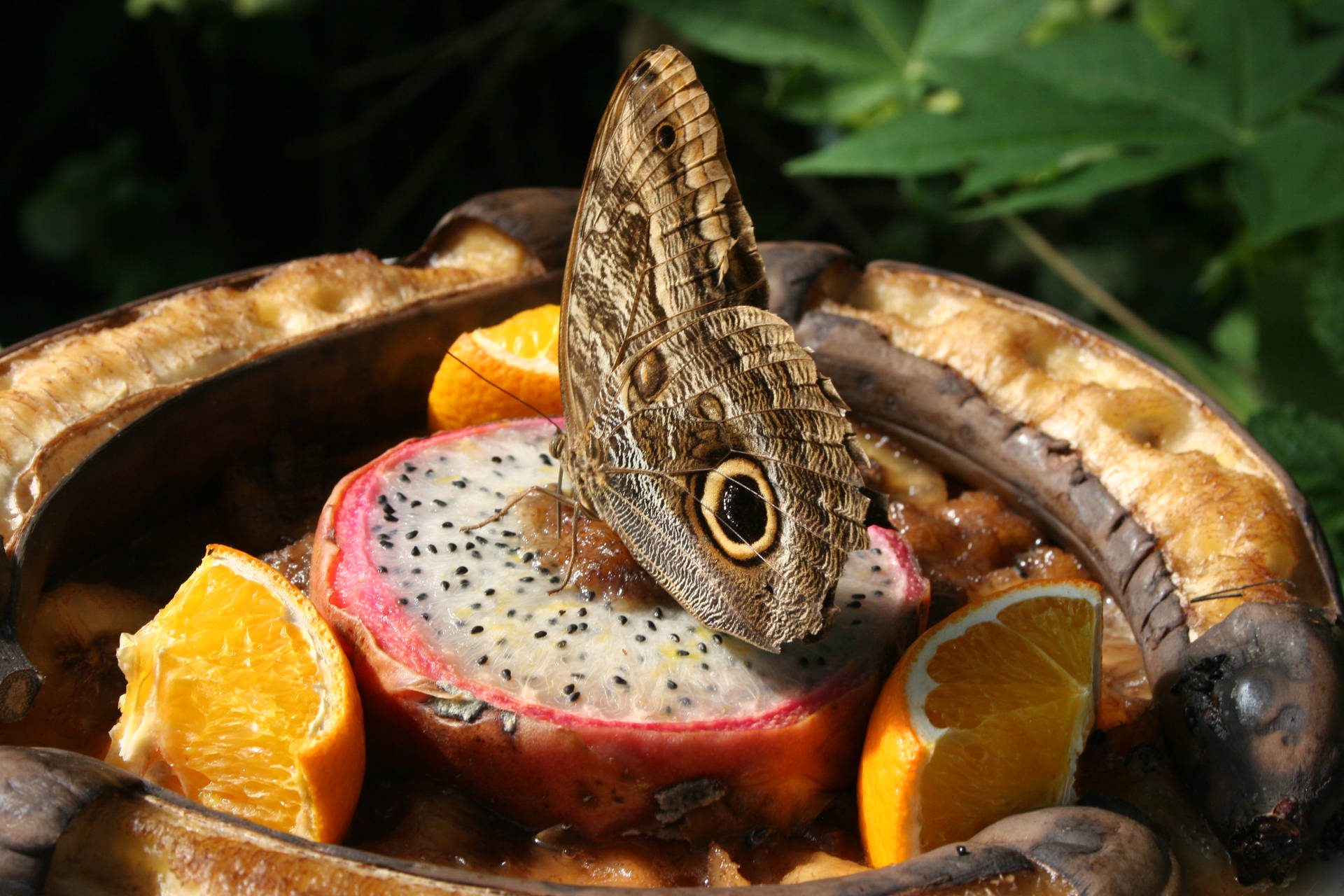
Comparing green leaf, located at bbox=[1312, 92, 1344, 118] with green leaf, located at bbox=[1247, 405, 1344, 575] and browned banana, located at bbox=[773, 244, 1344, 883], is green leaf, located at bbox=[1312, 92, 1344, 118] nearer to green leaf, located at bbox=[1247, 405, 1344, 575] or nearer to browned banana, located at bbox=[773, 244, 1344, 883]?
green leaf, located at bbox=[1247, 405, 1344, 575]

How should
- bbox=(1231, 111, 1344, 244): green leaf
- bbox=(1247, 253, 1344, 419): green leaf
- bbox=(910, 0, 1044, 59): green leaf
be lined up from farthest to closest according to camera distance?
bbox=(910, 0, 1044, 59): green leaf → bbox=(1247, 253, 1344, 419): green leaf → bbox=(1231, 111, 1344, 244): green leaf

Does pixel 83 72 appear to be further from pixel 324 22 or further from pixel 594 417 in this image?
pixel 594 417

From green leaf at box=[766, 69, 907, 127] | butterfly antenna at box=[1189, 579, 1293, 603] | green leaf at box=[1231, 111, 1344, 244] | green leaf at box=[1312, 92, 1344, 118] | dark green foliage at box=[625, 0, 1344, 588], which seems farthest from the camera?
green leaf at box=[766, 69, 907, 127]

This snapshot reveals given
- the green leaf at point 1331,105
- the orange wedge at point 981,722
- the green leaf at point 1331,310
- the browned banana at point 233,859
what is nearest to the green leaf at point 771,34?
the green leaf at point 1331,105

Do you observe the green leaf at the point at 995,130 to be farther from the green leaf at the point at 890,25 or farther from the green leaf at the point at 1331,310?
the green leaf at the point at 890,25

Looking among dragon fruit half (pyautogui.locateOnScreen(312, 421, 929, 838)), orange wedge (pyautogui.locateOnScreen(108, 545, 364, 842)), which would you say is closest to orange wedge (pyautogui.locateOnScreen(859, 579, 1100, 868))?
dragon fruit half (pyautogui.locateOnScreen(312, 421, 929, 838))

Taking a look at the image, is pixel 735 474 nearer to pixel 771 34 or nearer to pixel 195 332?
pixel 195 332

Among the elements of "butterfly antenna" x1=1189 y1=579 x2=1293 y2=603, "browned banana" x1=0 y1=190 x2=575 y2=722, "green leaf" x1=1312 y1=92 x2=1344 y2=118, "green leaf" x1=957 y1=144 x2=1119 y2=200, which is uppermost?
"browned banana" x1=0 y1=190 x2=575 y2=722

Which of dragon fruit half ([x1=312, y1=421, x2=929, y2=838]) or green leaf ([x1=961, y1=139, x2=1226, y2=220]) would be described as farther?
green leaf ([x1=961, y1=139, x2=1226, y2=220])
